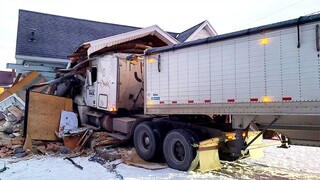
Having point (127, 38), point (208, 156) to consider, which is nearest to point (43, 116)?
point (127, 38)

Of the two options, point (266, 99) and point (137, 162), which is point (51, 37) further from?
point (266, 99)

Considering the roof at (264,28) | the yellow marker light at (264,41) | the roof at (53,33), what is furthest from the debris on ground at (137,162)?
the roof at (53,33)

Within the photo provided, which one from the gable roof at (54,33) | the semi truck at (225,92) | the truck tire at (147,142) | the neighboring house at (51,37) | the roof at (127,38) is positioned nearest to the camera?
the semi truck at (225,92)

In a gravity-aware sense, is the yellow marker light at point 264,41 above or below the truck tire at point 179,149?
above

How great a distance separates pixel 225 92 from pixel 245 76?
63cm

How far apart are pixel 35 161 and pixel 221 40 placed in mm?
6417

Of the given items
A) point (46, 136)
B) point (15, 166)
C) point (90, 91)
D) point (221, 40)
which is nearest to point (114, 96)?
point (90, 91)

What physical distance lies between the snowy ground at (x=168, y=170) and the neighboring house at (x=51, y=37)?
929 centimetres

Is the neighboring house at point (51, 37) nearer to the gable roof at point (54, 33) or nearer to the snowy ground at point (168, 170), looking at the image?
the gable roof at point (54, 33)

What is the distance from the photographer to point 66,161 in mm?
9219

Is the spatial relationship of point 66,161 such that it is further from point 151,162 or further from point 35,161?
point 151,162

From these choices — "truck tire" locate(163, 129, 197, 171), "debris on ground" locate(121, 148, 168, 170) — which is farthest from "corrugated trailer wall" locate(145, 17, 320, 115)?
"debris on ground" locate(121, 148, 168, 170)

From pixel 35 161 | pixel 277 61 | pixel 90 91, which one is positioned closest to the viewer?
pixel 277 61

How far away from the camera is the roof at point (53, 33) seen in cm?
1795
